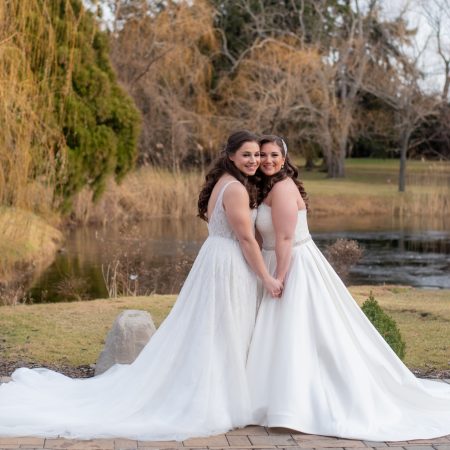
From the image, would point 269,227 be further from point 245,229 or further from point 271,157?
point 271,157

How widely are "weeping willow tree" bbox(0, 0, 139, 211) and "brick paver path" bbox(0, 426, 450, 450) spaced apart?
228 inches

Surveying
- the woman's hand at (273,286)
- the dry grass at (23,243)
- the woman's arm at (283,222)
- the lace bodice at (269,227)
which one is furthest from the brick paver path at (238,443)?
the dry grass at (23,243)

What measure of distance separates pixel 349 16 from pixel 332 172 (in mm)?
6855

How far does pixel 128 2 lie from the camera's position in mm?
28641

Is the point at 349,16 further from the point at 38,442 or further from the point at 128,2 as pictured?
the point at 38,442

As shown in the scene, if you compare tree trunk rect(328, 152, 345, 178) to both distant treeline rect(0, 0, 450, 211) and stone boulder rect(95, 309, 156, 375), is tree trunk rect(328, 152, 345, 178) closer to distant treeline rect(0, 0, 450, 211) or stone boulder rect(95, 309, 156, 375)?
distant treeline rect(0, 0, 450, 211)

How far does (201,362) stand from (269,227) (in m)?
0.88

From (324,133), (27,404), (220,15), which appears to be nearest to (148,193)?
(324,133)

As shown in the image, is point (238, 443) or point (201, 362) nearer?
point (238, 443)

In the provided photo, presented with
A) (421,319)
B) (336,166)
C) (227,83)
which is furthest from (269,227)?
(336,166)

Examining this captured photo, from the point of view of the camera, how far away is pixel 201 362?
5.13 metres

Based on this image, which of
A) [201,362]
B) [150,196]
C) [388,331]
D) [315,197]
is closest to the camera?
[201,362]

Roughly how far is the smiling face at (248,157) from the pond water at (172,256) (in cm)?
731

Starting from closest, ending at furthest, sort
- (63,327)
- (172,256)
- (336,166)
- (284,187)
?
(284,187) → (63,327) → (172,256) → (336,166)
